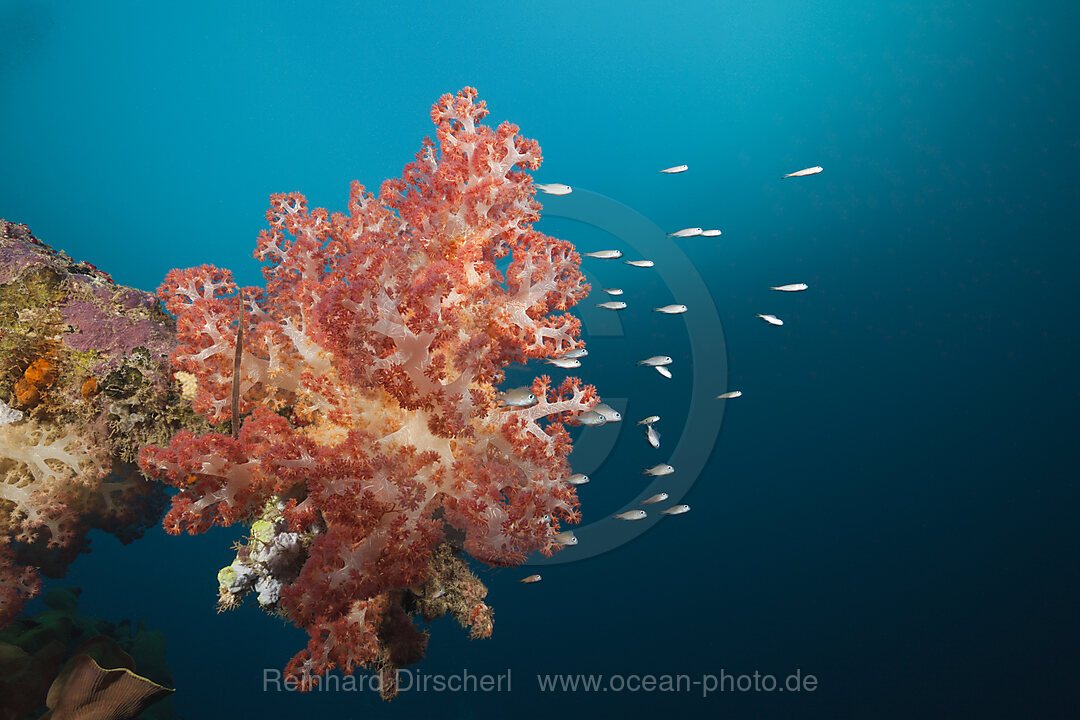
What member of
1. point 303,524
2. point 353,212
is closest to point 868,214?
point 353,212

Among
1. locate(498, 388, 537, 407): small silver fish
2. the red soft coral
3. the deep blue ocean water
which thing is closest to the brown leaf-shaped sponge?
the red soft coral

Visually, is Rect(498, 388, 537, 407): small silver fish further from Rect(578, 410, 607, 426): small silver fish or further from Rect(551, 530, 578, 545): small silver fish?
Rect(551, 530, 578, 545): small silver fish

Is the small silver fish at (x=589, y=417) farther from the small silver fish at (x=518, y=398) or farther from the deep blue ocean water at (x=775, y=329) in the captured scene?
the deep blue ocean water at (x=775, y=329)

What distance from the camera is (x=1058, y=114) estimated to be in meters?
13.4

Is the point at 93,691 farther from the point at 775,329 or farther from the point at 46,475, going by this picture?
the point at 775,329

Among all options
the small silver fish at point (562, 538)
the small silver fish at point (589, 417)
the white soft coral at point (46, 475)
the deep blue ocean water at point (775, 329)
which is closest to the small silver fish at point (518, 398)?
the small silver fish at point (589, 417)

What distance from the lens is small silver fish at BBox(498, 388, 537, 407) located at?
9.84ft

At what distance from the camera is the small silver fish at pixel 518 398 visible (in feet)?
9.84

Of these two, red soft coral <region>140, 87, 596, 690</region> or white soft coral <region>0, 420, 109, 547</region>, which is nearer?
red soft coral <region>140, 87, 596, 690</region>

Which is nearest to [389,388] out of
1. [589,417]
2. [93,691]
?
[589,417]

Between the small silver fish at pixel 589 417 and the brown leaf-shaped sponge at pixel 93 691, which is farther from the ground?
the small silver fish at pixel 589 417

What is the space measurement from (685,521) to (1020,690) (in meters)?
10.6

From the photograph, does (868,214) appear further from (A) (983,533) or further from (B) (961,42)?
(A) (983,533)

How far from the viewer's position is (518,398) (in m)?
3.02
